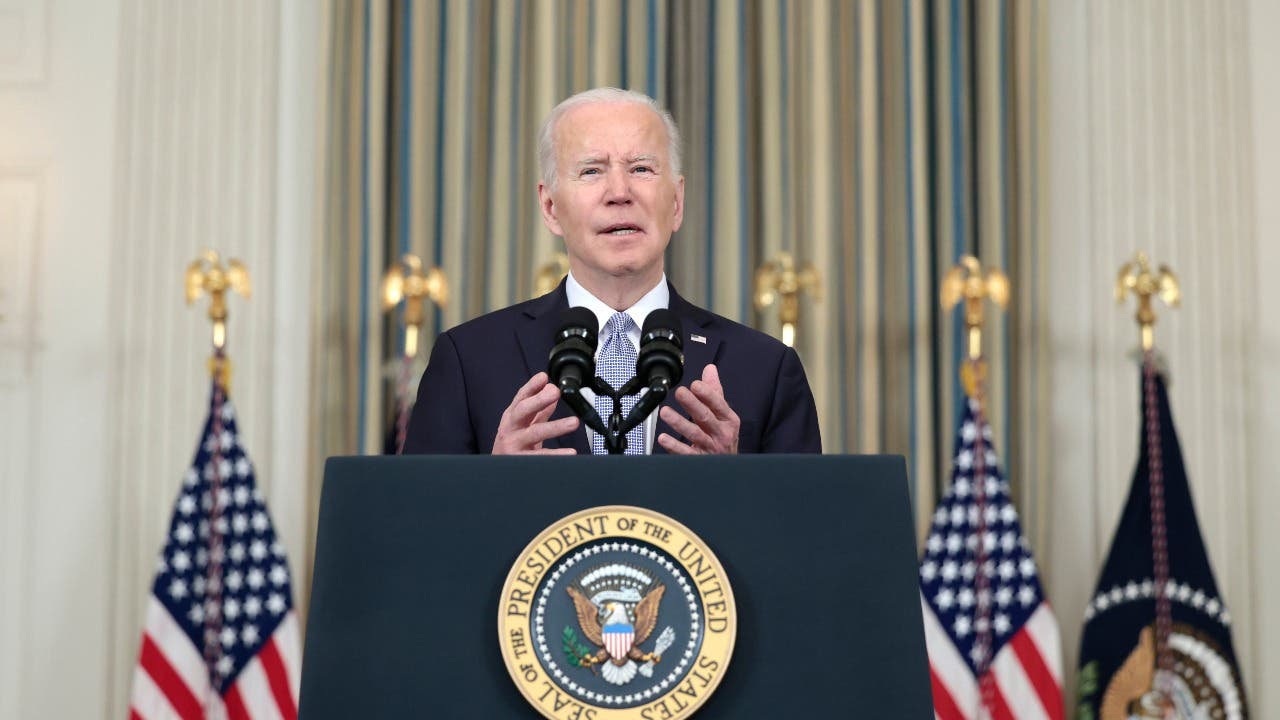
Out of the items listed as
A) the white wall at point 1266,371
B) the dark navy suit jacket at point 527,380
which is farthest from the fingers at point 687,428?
the white wall at point 1266,371

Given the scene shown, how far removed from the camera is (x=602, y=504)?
179 cm

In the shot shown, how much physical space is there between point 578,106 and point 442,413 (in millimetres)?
621

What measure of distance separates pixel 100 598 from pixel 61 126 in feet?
6.97

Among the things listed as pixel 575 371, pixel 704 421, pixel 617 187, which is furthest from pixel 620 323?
pixel 575 371

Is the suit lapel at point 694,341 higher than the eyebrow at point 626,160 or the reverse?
the reverse

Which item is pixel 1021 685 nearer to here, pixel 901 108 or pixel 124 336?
pixel 901 108

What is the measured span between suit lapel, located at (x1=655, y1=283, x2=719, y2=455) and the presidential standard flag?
140 inches

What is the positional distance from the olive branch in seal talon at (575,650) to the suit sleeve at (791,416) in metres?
0.92

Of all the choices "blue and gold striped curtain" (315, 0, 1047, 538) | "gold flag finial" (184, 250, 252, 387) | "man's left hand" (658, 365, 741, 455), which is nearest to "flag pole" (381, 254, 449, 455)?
"blue and gold striped curtain" (315, 0, 1047, 538)

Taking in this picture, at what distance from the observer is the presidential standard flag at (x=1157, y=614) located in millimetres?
5594

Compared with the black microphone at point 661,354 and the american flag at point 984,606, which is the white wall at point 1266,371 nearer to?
the american flag at point 984,606

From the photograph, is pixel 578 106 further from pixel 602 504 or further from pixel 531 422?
pixel 602 504

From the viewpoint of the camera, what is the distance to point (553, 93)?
6.76m

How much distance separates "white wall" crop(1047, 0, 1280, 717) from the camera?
20.3 feet
